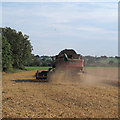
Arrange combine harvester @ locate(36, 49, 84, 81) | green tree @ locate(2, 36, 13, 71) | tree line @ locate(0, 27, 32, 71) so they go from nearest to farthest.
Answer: combine harvester @ locate(36, 49, 84, 81) < green tree @ locate(2, 36, 13, 71) < tree line @ locate(0, 27, 32, 71)

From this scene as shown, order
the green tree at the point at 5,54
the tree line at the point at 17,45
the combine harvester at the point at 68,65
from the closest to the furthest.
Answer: the combine harvester at the point at 68,65 → the green tree at the point at 5,54 → the tree line at the point at 17,45

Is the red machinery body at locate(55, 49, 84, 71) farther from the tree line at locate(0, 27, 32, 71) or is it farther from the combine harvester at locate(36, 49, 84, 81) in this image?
the tree line at locate(0, 27, 32, 71)

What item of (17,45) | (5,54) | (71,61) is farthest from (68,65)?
(17,45)

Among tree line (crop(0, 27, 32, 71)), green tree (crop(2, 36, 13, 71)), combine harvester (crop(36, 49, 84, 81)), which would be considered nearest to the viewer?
combine harvester (crop(36, 49, 84, 81))

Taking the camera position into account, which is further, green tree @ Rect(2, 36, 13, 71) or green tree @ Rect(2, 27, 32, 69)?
green tree @ Rect(2, 27, 32, 69)

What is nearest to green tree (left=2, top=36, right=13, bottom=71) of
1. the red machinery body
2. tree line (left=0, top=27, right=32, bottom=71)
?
tree line (left=0, top=27, right=32, bottom=71)

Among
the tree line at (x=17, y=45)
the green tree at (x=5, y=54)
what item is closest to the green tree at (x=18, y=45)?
the tree line at (x=17, y=45)

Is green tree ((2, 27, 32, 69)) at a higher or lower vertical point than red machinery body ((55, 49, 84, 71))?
higher

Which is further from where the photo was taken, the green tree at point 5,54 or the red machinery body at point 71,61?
the green tree at point 5,54

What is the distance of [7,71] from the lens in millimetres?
45281

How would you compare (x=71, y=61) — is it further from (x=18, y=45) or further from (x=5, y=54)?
(x=18, y=45)

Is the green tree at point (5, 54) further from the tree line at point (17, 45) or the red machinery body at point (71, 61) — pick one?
the red machinery body at point (71, 61)

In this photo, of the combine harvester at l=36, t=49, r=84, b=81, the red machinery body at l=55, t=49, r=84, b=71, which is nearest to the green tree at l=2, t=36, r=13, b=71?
the combine harvester at l=36, t=49, r=84, b=81

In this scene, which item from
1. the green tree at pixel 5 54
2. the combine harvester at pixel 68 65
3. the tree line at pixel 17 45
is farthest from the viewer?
the tree line at pixel 17 45
